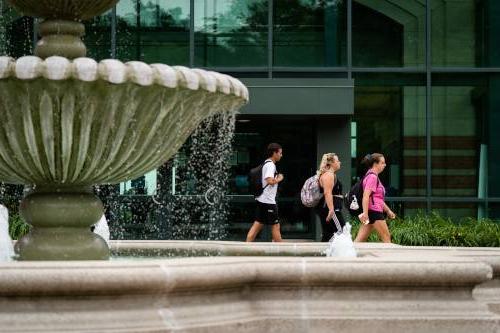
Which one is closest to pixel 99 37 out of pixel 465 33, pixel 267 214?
pixel 465 33

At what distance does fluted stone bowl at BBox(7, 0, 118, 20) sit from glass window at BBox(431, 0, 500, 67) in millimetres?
13151

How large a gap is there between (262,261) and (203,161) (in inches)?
562

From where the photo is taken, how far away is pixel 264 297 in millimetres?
6441

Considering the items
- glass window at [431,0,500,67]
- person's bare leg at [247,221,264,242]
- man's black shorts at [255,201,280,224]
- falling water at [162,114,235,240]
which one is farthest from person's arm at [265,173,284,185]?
glass window at [431,0,500,67]

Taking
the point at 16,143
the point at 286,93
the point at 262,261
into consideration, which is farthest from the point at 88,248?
the point at 286,93

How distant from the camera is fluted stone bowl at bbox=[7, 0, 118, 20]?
7562 millimetres

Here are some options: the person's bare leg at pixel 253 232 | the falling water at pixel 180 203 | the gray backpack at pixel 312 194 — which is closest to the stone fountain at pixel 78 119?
the gray backpack at pixel 312 194

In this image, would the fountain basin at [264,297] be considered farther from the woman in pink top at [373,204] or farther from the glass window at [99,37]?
the glass window at [99,37]

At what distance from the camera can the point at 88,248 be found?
727 cm

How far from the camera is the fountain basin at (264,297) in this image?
5.65 metres

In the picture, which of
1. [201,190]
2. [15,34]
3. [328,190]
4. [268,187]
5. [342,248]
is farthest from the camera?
[15,34]

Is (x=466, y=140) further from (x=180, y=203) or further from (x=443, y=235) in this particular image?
(x=180, y=203)

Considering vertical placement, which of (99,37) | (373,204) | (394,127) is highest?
(99,37)

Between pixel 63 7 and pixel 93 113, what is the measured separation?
1209mm
